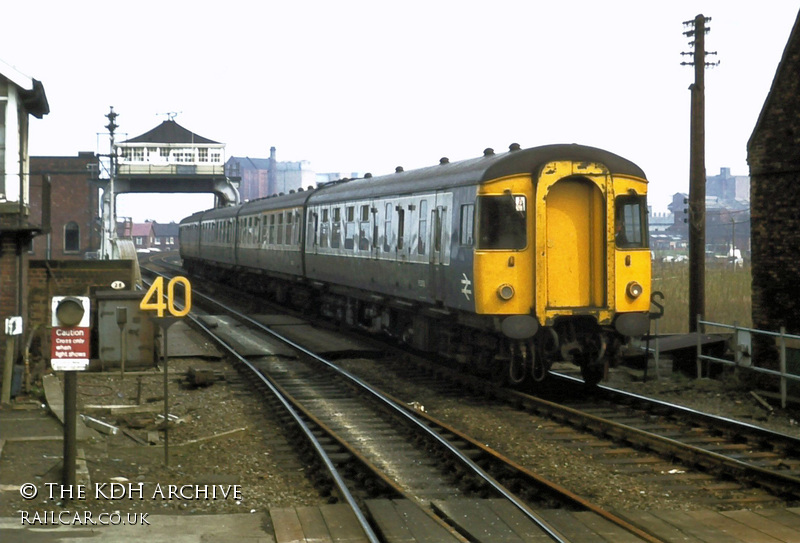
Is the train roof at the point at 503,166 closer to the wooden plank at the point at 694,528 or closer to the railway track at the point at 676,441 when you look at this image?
the railway track at the point at 676,441

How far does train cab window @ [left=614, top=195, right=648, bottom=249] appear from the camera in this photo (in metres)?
12.9

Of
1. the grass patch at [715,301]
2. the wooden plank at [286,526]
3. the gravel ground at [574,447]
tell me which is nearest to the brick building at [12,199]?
the gravel ground at [574,447]

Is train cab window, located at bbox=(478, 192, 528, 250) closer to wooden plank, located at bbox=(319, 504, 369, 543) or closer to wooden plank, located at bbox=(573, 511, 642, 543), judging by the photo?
wooden plank, located at bbox=(573, 511, 642, 543)

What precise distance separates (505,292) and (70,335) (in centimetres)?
604

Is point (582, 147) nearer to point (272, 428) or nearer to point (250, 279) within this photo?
point (272, 428)

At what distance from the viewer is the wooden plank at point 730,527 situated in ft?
22.8

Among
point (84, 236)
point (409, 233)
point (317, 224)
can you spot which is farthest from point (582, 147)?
point (84, 236)

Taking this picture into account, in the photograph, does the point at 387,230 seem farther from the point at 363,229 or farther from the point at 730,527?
the point at 730,527

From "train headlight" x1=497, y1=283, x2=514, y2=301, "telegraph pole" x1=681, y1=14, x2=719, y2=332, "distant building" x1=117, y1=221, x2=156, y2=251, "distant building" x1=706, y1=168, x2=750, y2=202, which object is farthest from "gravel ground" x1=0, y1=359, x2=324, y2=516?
"distant building" x1=706, y1=168, x2=750, y2=202

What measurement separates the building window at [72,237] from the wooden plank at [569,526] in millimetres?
51548

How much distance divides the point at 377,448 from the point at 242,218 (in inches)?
888

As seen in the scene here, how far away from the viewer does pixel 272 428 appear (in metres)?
11.5

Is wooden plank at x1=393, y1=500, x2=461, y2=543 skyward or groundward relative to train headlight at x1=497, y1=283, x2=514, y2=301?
groundward

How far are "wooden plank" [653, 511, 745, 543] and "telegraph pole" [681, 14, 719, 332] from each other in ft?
38.7
